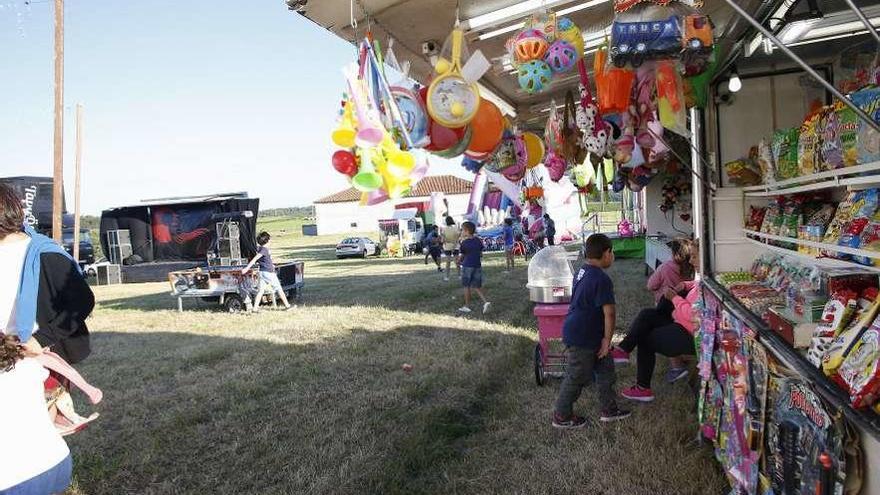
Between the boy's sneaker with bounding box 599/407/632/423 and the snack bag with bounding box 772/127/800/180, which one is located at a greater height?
the snack bag with bounding box 772/127/800/180

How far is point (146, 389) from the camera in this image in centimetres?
612

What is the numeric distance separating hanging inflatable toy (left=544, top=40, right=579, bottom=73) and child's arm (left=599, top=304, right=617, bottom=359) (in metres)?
1.70

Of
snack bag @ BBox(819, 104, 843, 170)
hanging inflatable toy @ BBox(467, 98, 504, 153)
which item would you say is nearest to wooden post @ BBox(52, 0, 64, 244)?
hanging inflatable toy @ BBox(467, 98, 504, 153)

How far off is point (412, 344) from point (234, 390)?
2349 millimetres

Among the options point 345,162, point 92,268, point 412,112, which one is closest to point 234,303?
point 345,162

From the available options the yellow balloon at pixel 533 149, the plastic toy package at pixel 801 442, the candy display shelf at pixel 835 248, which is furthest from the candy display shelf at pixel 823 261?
the yellow balloon at pixel 533 149

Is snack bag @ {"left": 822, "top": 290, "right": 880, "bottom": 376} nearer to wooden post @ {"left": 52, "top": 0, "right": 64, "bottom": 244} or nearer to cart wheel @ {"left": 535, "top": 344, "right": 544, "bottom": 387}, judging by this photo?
cart wheel @ {"left": 535, "top": 344, "right": 544, "bottom": 387}

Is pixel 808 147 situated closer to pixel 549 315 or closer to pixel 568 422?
pixel 568 422

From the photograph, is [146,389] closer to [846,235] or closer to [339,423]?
[339,423]

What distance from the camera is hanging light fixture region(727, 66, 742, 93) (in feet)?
11.9

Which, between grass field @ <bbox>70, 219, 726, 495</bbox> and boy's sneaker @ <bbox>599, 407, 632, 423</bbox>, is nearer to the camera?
grass field @ <bbox>70, 219, 726, 495</bbox>

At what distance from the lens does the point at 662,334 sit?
4605mm

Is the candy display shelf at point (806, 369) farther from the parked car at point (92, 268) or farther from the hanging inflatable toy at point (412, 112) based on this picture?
the parked car at point (92, 268)

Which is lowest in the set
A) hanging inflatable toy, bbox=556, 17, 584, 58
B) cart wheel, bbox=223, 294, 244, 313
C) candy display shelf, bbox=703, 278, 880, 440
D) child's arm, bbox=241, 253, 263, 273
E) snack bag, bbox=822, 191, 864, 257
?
cart wheel, bbox=223, 294, 244, 313
